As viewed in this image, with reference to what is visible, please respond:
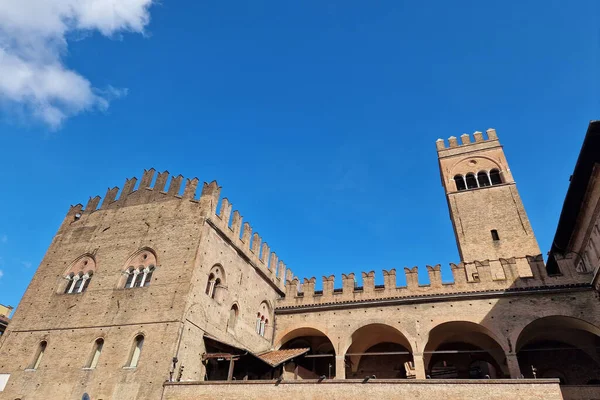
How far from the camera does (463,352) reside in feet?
50.1

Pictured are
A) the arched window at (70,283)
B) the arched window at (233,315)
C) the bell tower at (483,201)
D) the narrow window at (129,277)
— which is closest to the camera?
the narrow window at (129,277)

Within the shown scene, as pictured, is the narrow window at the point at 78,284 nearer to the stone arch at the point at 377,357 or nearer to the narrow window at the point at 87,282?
the narrow window at the point at 87,282

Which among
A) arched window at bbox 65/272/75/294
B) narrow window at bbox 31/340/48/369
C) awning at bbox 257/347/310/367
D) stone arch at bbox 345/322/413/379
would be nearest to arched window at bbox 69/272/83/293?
arched window at bbox 65/272/75/294

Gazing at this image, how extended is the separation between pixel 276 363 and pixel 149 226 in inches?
278

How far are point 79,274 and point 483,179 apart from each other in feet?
74.4

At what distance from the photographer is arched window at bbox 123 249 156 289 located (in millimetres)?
13768

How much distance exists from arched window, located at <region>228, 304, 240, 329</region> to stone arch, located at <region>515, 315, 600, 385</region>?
10.6 metres

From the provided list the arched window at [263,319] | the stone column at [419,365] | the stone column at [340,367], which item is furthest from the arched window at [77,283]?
the stone column at [419,365]

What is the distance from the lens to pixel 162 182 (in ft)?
53.4

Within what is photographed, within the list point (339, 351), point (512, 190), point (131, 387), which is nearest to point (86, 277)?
point (131, 387)

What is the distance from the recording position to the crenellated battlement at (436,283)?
15.0m

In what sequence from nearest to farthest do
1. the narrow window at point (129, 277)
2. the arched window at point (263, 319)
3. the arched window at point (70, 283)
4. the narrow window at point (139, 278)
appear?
1. the narrow window at point (139, 278)
2. the narrow window at point (129, 277)
3. the arched window at point (70, 283)
4. the arched window at point (263, 319)

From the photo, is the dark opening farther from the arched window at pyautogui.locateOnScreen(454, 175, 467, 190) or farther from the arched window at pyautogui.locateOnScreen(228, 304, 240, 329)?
the arched window at pyautogui.locateOnScreen(228, 304, 240, 329)

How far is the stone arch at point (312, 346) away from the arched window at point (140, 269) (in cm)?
669
